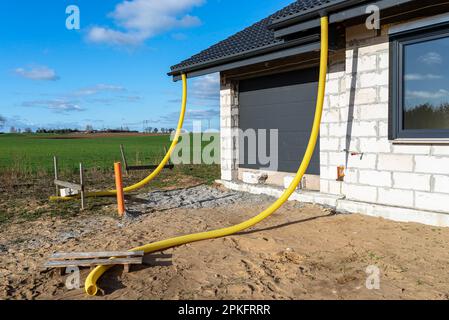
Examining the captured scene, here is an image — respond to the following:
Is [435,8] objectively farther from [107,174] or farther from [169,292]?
[107,174]

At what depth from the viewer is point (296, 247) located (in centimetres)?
496

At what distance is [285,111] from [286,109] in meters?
0.06

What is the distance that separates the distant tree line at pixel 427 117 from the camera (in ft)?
18.4

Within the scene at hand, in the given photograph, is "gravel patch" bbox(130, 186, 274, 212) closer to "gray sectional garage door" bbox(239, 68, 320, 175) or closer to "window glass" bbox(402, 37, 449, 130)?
"gray sectional garage door" bbox(239, 68, 320, 175)

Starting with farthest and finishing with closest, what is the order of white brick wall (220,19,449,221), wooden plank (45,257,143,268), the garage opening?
the garage opening
white brick wall (220,19,449,221)
wooden plank (45,257,143,268)

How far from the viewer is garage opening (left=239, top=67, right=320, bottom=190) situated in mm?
8234

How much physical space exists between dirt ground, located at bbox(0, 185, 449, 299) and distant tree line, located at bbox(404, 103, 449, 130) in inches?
62.4

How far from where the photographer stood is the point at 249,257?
4629 millimetres

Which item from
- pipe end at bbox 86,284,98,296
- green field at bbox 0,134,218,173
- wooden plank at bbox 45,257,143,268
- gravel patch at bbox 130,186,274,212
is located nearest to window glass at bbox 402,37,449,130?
gravel patch at bbox 130,186,274,212

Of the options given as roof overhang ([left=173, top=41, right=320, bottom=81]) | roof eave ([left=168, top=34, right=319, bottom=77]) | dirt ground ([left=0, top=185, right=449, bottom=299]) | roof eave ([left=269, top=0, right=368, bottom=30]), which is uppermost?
roof eave ([left=269, top=0, right=368, bottom=30])

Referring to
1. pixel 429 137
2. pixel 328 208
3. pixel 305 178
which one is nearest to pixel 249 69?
pixel 305 178

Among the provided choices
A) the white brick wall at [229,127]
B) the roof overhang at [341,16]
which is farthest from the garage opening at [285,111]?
the roof overhang at [341,16]

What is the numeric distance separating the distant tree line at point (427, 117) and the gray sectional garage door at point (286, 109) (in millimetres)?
2407

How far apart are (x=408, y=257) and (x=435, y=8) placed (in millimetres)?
3707
